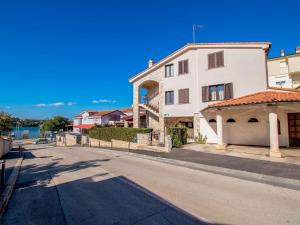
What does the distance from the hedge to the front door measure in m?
12.4

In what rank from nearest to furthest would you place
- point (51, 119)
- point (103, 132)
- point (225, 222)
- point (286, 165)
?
1. point (225, 222)
2. point (286, 165)
3. point (103, 132)
4. point (51, 119)

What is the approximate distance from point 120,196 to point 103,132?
24352mm

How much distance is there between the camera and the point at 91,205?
20.1 feet

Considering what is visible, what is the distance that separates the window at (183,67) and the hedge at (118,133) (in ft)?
24.3

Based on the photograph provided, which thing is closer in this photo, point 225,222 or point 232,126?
point 225,222

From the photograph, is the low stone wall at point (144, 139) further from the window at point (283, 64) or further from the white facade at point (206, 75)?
the window at point (283, 64)

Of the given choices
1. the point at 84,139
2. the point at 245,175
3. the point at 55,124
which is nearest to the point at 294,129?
the point at 245,175

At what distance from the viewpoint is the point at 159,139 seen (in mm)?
21859

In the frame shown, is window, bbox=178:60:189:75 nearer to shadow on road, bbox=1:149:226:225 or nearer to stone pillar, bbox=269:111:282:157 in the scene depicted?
stone pillar, bbox=269:111:282:157

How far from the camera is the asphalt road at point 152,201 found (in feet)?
16.8

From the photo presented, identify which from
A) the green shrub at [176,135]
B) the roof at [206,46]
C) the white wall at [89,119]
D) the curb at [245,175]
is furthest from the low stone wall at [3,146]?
the white wall at [89,119]

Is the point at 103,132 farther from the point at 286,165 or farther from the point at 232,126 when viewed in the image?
the point at 286,165

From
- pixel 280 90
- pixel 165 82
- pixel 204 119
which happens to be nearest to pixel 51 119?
pixel 165 82

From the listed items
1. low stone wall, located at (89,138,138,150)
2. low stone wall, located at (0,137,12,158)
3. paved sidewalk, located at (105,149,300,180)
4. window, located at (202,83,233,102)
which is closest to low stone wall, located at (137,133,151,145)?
low stone wall, located at (89,138,138,150)
